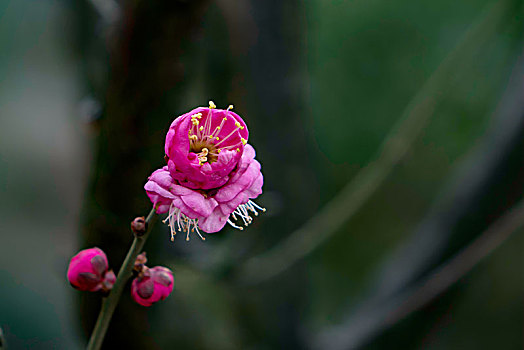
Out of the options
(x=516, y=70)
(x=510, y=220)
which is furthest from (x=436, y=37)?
(x=510, y=220)

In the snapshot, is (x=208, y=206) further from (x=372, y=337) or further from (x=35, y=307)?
(x=35, y=307)

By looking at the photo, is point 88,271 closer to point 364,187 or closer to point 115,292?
point 115,292

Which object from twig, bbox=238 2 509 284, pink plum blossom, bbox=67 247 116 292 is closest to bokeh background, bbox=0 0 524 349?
twig, bbox=238 2 509 284

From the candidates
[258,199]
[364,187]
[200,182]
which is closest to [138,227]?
[200,182]

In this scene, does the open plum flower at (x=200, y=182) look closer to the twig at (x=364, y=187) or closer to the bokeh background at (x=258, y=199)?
the bokeh background at (x=258, y=199)

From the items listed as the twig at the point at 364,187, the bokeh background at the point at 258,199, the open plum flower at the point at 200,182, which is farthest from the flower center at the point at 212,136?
the twig at the point at 364,187

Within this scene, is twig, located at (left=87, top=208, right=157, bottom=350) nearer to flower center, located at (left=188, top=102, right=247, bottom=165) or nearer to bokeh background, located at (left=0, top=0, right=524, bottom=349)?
flower center, located at (left=188, top=102, right=247, bottom=165)
